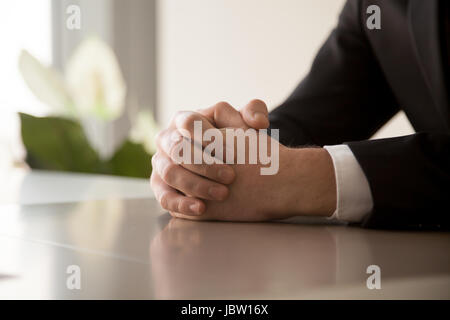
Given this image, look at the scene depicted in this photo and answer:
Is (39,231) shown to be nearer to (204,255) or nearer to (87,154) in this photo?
(204,255)

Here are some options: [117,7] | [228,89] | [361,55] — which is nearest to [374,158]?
[361,55]

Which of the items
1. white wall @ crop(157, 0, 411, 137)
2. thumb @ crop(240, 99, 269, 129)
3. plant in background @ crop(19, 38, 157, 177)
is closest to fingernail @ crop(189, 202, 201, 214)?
thumb @ crop(240, 99, 269, 129)

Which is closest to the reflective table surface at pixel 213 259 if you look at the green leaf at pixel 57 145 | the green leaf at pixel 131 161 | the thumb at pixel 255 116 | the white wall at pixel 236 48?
the thumb at pixel 255 116

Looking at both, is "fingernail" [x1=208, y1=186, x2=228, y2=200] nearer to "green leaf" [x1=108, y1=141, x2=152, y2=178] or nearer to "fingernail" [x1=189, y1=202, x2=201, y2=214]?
"fingernail" [x1=189, y1=202, x2=201, y2=214]

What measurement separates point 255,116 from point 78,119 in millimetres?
975

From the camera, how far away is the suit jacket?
0.64 metres

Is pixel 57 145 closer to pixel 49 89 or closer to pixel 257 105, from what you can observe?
pixel 49 89

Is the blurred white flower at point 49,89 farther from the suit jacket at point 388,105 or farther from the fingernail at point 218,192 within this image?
the fingernail at point 218,192

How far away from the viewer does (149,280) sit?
0.43 m

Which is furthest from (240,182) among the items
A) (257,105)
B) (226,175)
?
(257,105)

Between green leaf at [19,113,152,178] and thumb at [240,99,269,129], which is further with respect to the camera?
green leaf at [19,113,152,178]

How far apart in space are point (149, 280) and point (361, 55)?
77cm

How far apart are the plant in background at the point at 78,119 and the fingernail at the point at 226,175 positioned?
0.90 metres

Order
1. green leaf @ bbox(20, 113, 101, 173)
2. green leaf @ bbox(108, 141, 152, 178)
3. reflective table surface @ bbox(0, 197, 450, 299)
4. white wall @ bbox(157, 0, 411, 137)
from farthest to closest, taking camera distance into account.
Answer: white wall @ bbox(157, 0, 411, 137), green leaf @ bbox(108, 141, 152, 178), green leaf @ bbox(20, 113, 101, 173), reflective table surface @ bbox(0, 197, 450, 299)
